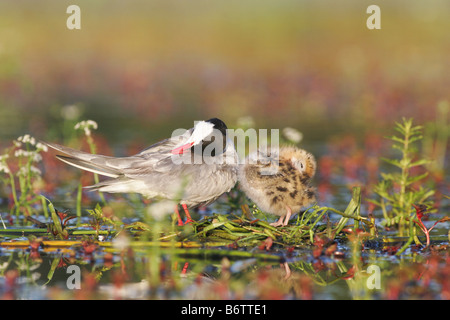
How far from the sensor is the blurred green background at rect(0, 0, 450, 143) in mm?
15703


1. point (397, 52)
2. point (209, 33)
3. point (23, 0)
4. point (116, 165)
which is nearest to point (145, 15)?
point (209, 33)

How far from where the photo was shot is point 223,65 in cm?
2230

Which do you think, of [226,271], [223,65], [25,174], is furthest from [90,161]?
[223,65]

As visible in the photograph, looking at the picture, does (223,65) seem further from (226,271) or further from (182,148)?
(226,271)

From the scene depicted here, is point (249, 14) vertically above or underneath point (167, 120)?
above

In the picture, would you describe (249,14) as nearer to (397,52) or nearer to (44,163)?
(397,52)

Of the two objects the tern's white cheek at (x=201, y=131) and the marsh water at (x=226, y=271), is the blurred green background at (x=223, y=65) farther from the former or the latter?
the marsh water at (x=226, y=271)

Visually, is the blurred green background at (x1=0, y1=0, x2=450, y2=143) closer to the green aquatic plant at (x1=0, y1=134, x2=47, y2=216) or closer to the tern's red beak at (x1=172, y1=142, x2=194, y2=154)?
the green aquatic plant at (x1=0, y1=134, x2=47, y2=216)

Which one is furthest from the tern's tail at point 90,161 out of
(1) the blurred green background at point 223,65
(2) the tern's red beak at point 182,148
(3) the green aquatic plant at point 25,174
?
(1) the blurred green background at point 223,65

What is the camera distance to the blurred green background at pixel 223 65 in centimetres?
1570

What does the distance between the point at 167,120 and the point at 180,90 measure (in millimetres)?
4504

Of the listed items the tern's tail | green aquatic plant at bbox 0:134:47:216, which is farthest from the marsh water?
green aquatic plant at bbox 0:134:47:216

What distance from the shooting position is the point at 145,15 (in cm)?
2577

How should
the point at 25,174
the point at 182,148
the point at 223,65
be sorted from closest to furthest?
the point at 182,148 → the point at 25,174 → the point at 223,65
